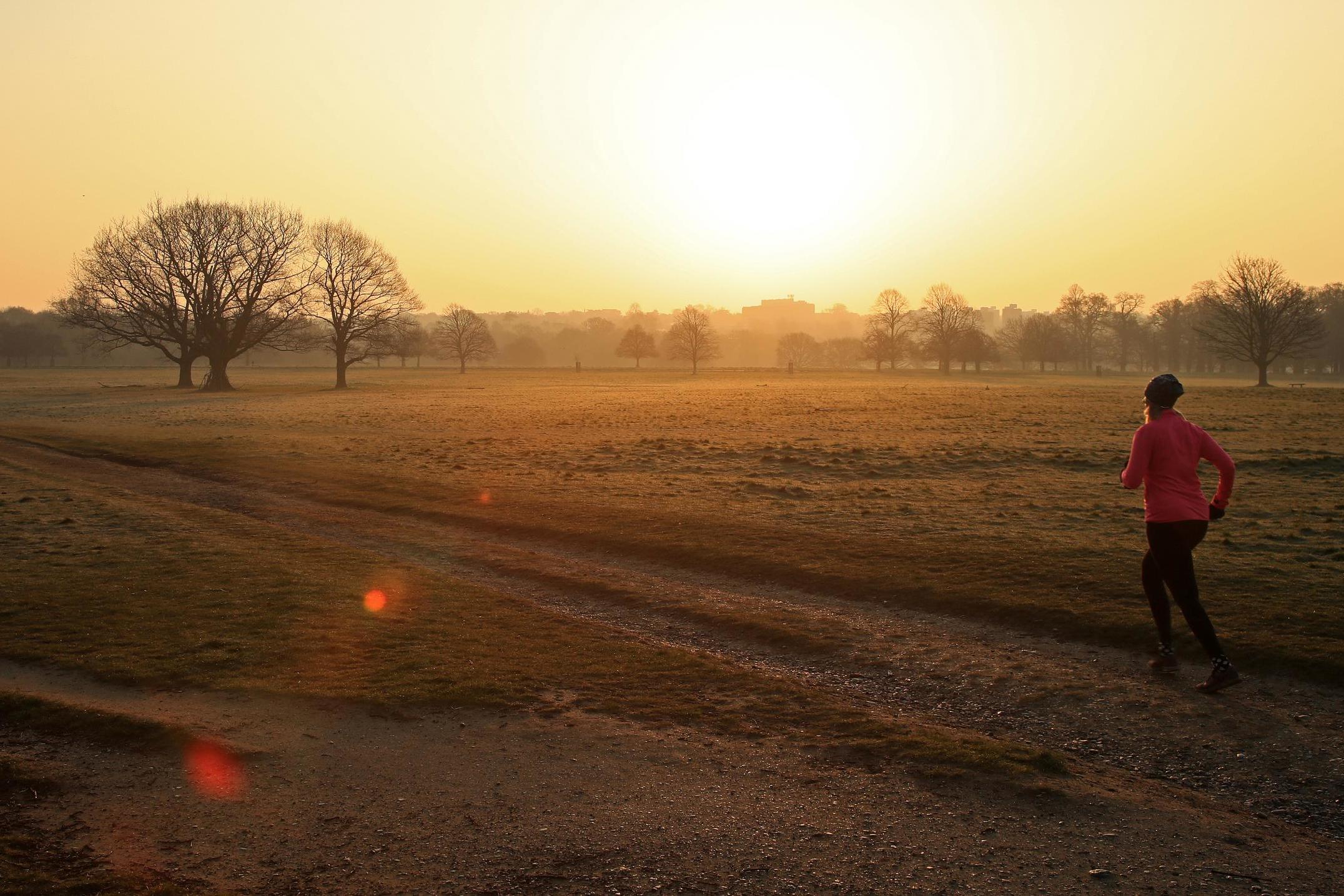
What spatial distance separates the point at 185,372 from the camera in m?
72.4

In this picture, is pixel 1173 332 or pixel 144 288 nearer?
pixel 144 288

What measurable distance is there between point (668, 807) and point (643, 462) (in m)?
19.4

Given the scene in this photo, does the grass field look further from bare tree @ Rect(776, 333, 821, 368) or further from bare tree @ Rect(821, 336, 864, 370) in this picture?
bare tree @ Rect(821, 336, 864, 370)

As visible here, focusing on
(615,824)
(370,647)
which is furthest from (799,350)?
(615,824)

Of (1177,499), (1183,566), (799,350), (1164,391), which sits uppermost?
(799,350)

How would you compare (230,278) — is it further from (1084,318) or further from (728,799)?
(1084,318)

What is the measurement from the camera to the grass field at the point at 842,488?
11.1 m

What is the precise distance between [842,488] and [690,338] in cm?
11037

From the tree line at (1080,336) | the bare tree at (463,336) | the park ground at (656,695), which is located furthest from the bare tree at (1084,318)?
the park ground at (656,695)

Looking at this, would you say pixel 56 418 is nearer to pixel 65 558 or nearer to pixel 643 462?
pixel 643 462

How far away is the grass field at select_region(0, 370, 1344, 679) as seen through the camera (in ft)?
36.3

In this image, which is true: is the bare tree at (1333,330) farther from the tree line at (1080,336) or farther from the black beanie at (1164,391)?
the black beanie at (1164,391)

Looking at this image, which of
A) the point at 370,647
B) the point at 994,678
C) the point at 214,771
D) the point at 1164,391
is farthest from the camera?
the point at 370,647

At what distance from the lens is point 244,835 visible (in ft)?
18.5
